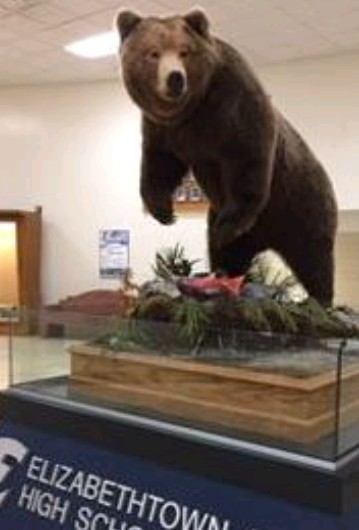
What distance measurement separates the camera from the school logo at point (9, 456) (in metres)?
1.59

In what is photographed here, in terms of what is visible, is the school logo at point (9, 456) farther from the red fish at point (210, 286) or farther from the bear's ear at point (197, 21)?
the bear's ear at point (197, 21)

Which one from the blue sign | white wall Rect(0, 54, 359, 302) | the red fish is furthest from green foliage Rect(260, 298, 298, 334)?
white wall Rect(0, 54, 359, 302)

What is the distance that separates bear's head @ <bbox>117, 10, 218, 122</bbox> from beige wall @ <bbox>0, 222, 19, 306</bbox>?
22.5ft

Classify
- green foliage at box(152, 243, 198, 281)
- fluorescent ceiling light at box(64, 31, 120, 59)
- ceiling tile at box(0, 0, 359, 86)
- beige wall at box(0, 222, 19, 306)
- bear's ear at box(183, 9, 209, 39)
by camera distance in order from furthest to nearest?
beige wall at box(0, 222, 19, 306)
fluorescent ceiling light at box(64, 31, 120, 59)
ceiling tile at box(0, 0, 359, 86)
green foliage at box(152, 243, 198, 281)
bear's ear at box(183, 9, 209, 39)

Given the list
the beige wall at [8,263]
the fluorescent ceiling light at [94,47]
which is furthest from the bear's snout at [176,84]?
the beige wall at [8,263]

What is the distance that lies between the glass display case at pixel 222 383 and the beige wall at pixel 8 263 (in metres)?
6.54

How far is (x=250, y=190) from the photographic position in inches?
54.7

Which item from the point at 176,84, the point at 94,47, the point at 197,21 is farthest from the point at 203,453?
the point at 94,47

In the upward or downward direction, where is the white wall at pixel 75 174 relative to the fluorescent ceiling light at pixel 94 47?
downward

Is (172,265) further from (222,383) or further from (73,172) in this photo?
(73,172)

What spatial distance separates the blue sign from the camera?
1.21 meters

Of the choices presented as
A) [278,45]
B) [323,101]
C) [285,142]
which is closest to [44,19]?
[278,45]

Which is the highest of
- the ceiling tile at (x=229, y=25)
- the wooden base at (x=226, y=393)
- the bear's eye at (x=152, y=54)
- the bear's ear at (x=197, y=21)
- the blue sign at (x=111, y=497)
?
the ceiling tile at (x=229, y=25)

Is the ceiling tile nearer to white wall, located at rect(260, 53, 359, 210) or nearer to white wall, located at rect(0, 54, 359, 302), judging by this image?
white wall, located at rect(260, 53, 359, 210)
